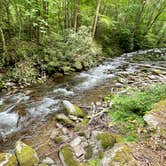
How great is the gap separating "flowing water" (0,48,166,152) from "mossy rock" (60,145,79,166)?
87cm

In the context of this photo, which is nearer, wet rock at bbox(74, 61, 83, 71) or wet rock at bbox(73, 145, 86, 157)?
wet rock at bbox(73, 145, 86, 157)

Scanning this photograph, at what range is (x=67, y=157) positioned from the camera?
12.7 feet

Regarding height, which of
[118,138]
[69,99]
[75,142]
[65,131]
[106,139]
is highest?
[118,138]

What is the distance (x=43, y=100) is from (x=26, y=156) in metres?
3.09

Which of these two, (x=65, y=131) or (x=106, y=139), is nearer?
(x=106, y=139)

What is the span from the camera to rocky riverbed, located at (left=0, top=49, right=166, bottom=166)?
9.99 ft

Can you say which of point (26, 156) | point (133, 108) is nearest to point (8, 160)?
point (26, 156)

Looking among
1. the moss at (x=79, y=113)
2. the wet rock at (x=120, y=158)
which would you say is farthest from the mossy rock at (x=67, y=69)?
the wet rock at (x=120, y=158)

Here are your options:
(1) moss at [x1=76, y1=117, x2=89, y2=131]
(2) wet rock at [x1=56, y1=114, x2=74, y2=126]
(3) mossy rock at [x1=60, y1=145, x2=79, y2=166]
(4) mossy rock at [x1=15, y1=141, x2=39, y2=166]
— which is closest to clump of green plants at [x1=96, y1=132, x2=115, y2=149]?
(3) mossy rock at [x1=60, y1=145, x2=79, y2=166]

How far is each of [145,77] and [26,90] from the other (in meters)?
5.21

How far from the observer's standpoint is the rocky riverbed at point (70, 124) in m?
3.05

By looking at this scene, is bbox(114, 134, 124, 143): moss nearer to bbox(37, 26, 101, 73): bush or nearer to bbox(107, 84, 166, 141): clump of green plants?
bbox(107, 84, 166, 141): clump of green plants

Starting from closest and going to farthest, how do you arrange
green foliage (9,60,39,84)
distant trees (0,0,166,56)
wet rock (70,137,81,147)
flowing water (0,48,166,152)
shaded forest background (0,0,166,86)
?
1. wet rock (70,137,81,147)
2. flowing water (0,48,166,152)
3. green foliage (9,60,39,84)
4. shaded forest background (0,0,166,86)
5. distant trees (0,0,166,56)

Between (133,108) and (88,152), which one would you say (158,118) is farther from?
(88,152)
